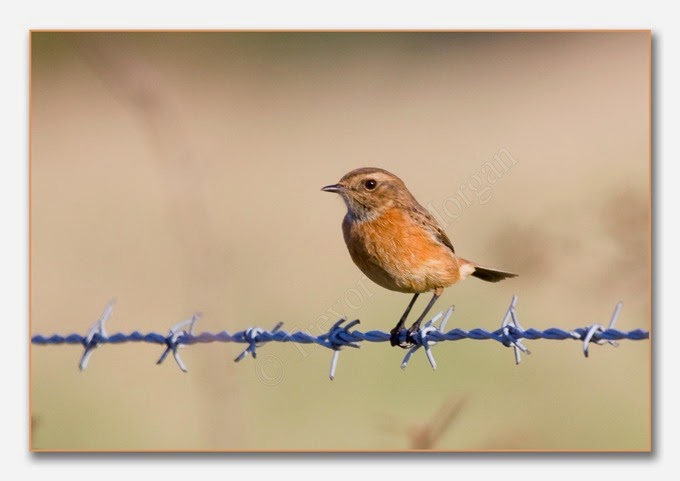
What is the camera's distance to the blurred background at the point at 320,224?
18.9 feet

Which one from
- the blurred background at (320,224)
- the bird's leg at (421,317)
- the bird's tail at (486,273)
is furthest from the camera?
the bird's leg at (421,317)

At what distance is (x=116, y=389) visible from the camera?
6.20 m

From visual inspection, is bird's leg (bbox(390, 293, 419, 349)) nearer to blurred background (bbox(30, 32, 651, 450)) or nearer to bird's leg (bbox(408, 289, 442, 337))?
bird's leg (bbox(408, 289, 442, 337))

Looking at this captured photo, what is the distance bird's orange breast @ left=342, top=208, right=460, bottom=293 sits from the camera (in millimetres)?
5551

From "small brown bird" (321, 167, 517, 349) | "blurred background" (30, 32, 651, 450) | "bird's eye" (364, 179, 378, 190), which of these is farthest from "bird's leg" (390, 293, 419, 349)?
"bird's eye" (364, 179, 378, 190)

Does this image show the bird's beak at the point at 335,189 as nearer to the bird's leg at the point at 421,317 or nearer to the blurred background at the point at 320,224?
the blurred background at the point at 320,224

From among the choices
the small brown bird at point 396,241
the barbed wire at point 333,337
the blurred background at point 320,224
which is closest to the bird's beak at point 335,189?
the small brown bird at point 396,241

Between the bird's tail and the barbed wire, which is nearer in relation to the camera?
the barbed wire

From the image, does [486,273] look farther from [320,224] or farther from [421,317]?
[320,224]

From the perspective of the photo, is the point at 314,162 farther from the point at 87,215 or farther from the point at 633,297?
the point at 633,297

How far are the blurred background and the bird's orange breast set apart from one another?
0.46 meters

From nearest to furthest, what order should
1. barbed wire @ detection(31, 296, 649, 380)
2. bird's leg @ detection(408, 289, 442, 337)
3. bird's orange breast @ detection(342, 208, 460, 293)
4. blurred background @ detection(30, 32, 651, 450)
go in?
barbed wire @ detection(31, 296, 649, 380)
bird's orange breast @ detection(342, 208, 460, 293)
blurred background @ detection(30, 32, 651, 450)
bird's leg @ detection(408, 289, 442, 337)

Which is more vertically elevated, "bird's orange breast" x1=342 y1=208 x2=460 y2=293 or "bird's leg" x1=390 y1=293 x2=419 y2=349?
"bird's orange breast" x1=342 y1=208 x2=460 y2=293

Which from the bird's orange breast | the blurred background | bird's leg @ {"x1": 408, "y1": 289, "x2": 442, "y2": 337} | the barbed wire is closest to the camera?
the barbed wire
